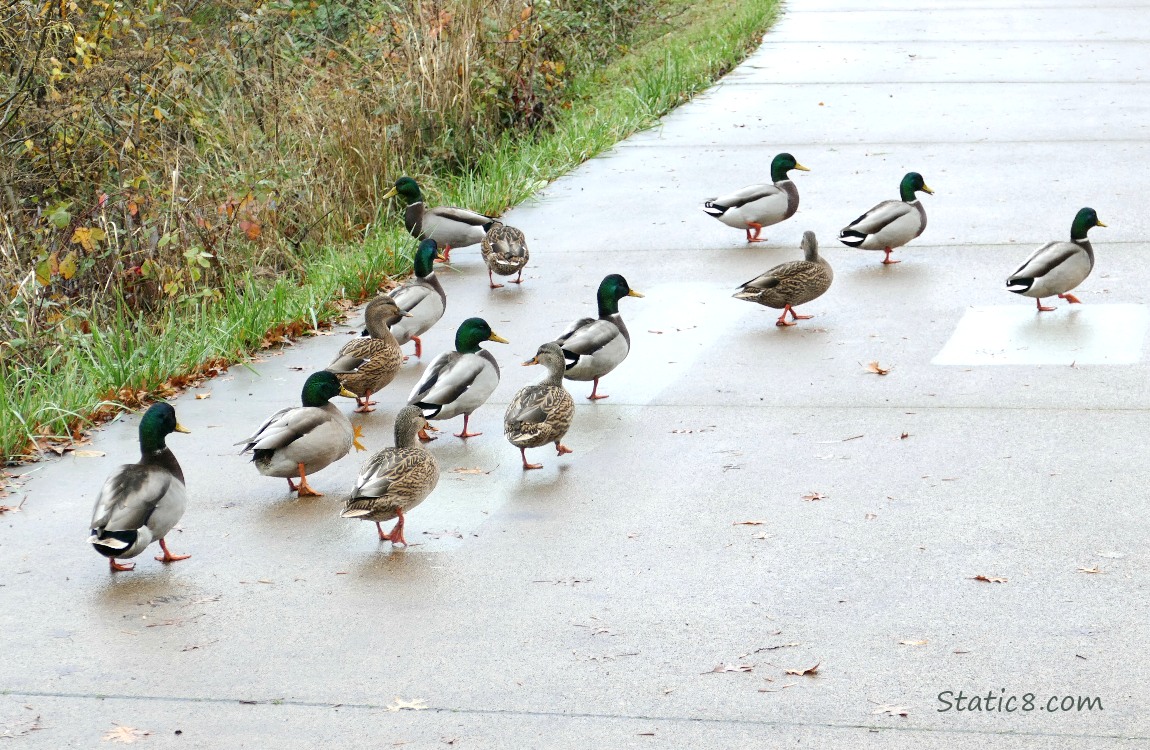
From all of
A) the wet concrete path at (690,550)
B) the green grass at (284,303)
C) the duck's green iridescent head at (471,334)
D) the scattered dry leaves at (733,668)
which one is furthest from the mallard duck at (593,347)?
the scattered dry leaves at (733,668)

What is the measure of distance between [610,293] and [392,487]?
2.63 metres

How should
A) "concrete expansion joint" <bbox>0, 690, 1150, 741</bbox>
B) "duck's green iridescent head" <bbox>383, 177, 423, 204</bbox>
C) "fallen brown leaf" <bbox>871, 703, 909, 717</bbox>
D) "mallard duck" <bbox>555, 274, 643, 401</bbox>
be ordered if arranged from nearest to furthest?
"concrete expansion joint" <bbox>0, 690, 1150, 741</bbox>
"fallen brown leaf" <bbox>871, 703, 909, 717</bbox>
"mallard duck" <bbox>555, 274, 643, 401</bbox>
"duck's green iridescent head" <bbox>383, 177, 423, 204</bbox>

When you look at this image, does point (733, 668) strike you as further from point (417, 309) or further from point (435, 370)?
point (417, 309)

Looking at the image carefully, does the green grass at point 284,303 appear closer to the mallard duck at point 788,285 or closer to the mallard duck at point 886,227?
the mallard duck at point 788,285

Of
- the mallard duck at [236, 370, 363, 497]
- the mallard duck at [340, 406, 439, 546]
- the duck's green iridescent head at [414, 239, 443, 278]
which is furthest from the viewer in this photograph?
the duck's green iridescent head at [414, 239, 443, 278]

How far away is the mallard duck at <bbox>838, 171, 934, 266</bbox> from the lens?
10156 mm

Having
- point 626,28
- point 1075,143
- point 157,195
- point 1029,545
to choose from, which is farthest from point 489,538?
point 626,28

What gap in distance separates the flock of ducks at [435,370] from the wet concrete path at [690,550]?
0.22 metres

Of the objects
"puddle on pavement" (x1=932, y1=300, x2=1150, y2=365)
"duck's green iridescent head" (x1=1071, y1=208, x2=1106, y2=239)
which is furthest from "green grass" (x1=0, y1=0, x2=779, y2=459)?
"duck's green iridescent head" (x1=1071, y1=208, x2=1106, y2=239)

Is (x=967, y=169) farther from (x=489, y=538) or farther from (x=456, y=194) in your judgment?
(x=489, y=538)

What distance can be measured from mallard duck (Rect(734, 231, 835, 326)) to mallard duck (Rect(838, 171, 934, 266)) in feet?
3.91

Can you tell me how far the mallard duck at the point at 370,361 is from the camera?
778cm

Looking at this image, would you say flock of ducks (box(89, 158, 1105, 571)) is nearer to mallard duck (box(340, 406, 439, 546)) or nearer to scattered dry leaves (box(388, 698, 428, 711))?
mallard duck (box(340, 406, 439, 546))

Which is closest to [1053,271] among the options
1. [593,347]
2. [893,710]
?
[593,347]
